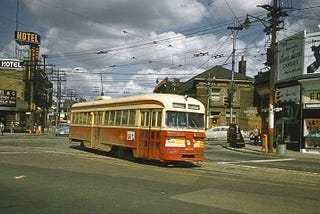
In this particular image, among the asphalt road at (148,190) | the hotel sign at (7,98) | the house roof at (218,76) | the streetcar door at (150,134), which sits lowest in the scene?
the asphalt road at (148,190)

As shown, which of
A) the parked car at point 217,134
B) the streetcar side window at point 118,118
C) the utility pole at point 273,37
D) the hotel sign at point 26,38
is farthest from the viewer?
the hotel sign at point 26,38

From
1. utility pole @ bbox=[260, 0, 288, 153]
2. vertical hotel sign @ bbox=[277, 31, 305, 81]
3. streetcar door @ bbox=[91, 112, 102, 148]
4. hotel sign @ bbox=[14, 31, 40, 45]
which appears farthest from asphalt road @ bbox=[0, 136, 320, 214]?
hotel sign @ bbox=[14, 31, 40, 45]

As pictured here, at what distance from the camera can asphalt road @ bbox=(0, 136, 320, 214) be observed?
8.72 metres

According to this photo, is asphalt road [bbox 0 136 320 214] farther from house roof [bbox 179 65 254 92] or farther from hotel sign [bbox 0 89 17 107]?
house roof [bbox 179 65 254 92]

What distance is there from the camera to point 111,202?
9.20 meters

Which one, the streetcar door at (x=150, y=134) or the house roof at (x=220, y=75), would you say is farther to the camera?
the house roof at (x=220, y=75)

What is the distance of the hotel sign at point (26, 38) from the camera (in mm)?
72875

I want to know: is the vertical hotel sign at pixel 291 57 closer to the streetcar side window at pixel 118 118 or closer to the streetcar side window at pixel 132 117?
the streetcar side window at pixel 118 118

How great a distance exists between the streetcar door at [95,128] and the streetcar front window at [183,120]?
6.93 meters

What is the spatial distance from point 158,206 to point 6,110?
178 feet

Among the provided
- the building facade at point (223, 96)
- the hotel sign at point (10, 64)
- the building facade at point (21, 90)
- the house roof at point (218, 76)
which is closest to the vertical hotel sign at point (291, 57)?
the house roof at point (218, 76)

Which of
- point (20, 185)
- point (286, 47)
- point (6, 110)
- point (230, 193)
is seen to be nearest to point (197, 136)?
point (230, 193)

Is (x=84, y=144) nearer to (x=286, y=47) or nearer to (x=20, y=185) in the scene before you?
(x=20, y=185)

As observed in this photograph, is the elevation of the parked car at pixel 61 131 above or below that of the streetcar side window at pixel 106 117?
below
